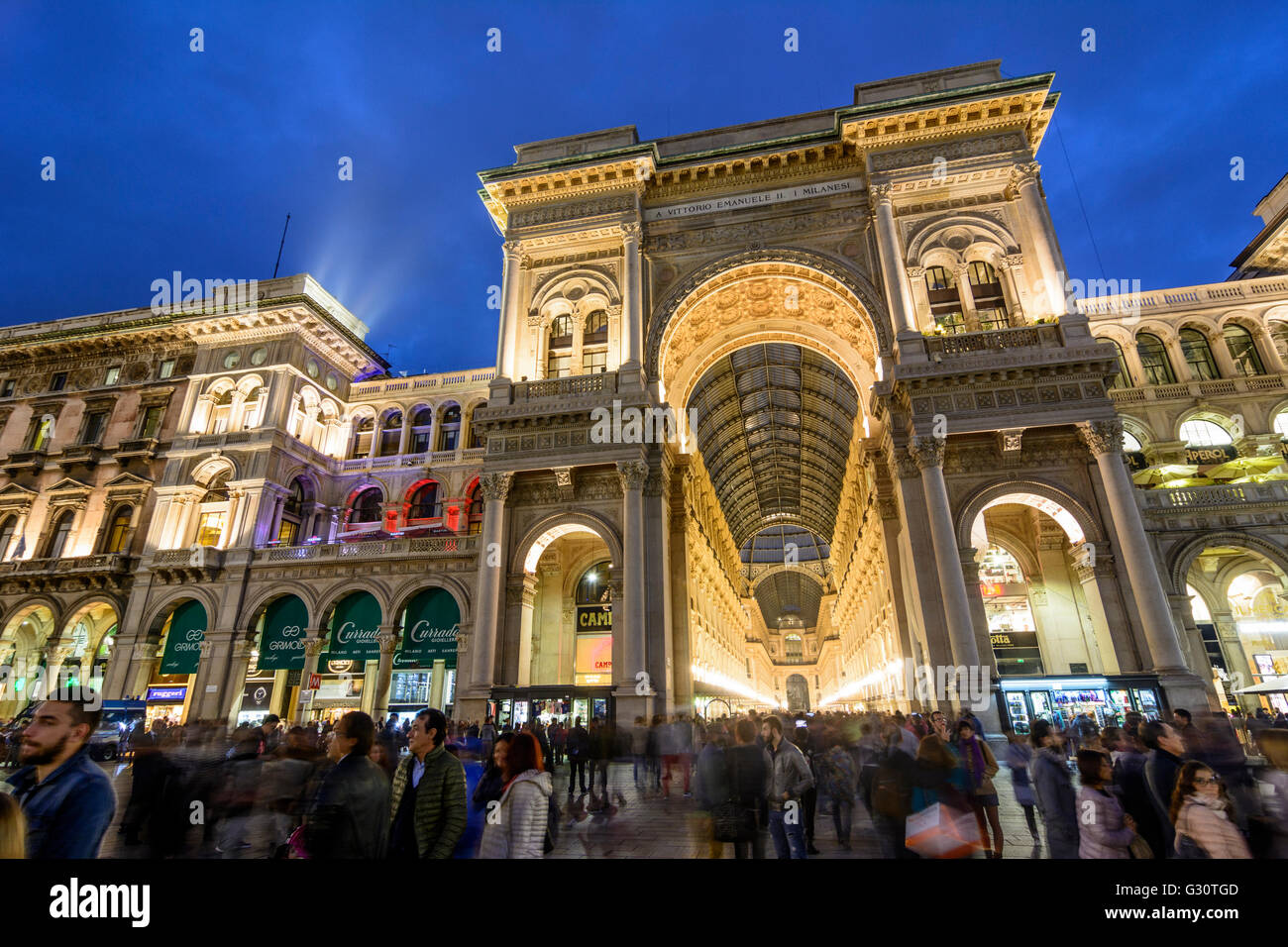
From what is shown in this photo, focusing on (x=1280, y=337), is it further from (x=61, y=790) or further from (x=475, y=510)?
(x=61, y=790)

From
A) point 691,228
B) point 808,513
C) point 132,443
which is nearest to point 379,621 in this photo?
point 132,443

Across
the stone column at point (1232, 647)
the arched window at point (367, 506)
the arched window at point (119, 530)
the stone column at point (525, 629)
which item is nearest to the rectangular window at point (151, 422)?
the arched window at point (119, 530)

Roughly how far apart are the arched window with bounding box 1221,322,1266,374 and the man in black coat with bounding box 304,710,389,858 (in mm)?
34958

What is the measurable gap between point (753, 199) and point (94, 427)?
35.4 m

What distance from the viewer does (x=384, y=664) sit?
24984 millimetres

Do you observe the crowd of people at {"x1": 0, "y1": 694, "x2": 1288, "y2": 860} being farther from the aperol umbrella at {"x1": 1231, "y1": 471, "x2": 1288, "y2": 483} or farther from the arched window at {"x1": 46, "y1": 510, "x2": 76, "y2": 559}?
the arched window at {"x1": 46, "y1": 510, "x2": 76, "y2": 559}

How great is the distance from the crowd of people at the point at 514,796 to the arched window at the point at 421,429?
85.5 feet

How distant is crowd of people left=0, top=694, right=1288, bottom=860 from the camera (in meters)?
3.25

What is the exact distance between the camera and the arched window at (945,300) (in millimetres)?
22234

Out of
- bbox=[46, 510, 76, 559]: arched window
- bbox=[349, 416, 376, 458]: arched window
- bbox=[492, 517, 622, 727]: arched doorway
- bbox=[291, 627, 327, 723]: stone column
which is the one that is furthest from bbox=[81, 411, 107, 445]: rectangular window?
bbox=[492, 517, 622, 727]: arched doorway

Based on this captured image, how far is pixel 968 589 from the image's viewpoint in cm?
1817

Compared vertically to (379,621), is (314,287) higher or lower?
higher
